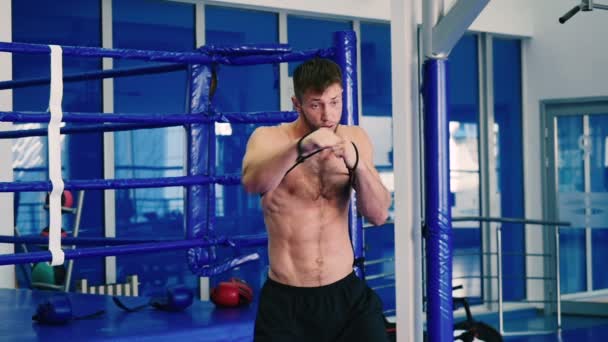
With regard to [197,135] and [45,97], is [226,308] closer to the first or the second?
[197,135]

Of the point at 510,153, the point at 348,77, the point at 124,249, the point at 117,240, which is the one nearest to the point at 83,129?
the point at 117,240

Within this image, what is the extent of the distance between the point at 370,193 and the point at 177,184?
1.05 metres

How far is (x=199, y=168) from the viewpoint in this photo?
12.1 ft

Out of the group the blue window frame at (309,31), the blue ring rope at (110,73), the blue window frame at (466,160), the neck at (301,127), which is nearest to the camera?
the neck at (301,127)

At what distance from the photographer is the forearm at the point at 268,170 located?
231 cm

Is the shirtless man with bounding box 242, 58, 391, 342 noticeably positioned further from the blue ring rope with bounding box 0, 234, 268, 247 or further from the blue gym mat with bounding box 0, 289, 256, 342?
the blue ring rope with bounding box 0, 234, 268, 247

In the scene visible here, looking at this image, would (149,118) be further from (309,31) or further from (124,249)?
(309,31)

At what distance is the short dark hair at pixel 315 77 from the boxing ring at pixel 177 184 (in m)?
0.93

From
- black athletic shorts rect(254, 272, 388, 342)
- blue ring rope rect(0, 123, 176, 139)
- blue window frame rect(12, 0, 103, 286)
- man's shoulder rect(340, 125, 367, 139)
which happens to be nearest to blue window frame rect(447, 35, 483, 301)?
blue window frame rect(12, 0, 103, 286)

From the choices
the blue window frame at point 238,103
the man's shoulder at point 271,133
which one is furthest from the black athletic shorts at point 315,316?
the blue window frame at point 238,103

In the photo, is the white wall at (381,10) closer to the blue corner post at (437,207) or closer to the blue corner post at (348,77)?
the blue corner post at (348,77)

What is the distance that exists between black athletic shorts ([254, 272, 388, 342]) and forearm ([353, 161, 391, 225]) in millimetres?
218

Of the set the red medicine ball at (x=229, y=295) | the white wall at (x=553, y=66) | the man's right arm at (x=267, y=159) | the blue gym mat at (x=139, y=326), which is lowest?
the blue gym mat at (x=139, y=326)

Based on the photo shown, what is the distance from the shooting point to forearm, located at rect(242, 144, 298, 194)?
231 centimetres
